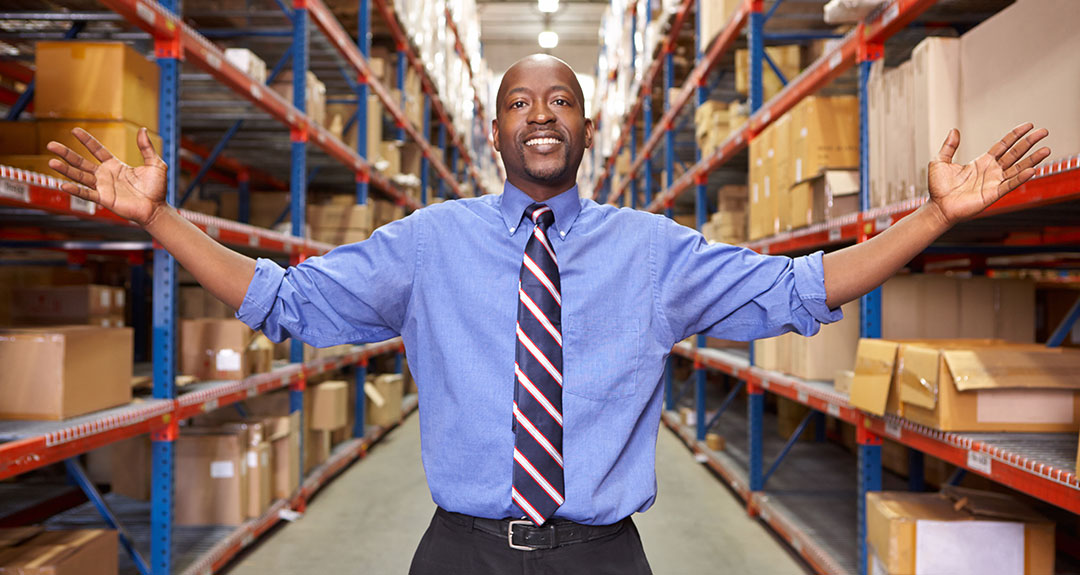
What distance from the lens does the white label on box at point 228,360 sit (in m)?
3.61

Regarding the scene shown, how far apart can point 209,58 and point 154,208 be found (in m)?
2.12

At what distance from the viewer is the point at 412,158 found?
7898 mm

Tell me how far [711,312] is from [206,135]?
501 cm

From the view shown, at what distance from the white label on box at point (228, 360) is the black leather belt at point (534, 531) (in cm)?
259

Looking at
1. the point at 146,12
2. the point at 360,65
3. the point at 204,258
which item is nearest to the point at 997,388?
the point at 204,258

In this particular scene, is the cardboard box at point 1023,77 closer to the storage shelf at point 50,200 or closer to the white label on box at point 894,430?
the white label on box at point 894,430

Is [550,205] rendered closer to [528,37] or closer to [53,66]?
[53,66]

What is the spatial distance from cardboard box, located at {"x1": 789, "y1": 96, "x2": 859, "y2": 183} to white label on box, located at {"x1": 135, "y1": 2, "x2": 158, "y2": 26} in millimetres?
2856

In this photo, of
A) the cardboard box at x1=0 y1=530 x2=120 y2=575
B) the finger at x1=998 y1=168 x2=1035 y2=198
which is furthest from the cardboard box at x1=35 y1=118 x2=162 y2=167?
the finger at x1=998 y1=168 x2=1035 y2=198

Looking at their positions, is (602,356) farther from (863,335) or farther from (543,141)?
(863,335)

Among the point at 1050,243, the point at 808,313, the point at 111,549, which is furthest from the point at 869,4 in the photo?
the point at 111,549

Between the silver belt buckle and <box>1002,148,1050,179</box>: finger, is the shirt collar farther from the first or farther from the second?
<box>1002,148,1050,179</box>: finger

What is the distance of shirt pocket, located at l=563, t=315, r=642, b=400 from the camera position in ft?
4.59

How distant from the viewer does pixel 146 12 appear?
2623 mm
